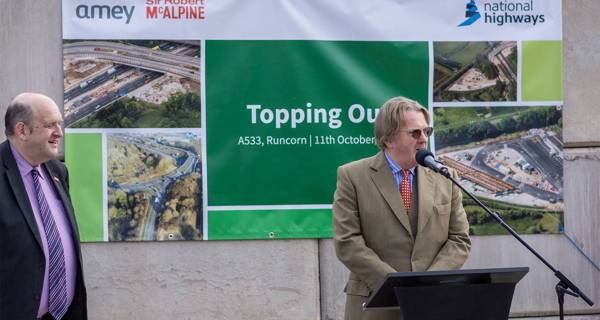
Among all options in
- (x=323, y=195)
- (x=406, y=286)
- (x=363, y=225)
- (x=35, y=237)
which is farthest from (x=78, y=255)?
(x=323, y=195)

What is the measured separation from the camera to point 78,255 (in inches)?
164

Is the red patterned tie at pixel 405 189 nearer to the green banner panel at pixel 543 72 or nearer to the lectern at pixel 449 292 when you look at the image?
the lectern at pixel 449 292

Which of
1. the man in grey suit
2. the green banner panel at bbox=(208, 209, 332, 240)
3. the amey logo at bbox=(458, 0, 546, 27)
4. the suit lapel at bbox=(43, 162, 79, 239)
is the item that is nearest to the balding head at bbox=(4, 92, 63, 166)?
the man in grey suit

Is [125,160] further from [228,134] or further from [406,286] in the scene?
[406,286]

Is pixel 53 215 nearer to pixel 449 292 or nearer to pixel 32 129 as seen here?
pixel 32 129

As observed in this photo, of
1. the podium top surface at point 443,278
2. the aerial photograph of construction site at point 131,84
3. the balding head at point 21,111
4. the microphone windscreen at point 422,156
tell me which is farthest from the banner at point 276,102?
the podium top surface at point 443,278

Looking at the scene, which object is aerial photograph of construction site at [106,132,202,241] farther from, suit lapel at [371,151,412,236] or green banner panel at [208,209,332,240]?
suit lapel at [371,151,412,236]

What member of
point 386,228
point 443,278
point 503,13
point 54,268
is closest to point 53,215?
point 54,268

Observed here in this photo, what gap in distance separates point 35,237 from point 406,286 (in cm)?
176

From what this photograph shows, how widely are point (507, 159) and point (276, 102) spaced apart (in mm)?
1718

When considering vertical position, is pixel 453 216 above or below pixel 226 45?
below

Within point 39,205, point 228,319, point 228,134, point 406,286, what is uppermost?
point 228,134

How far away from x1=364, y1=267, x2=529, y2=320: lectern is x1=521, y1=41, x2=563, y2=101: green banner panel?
2.92 metres

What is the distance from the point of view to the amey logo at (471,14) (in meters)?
6.04
